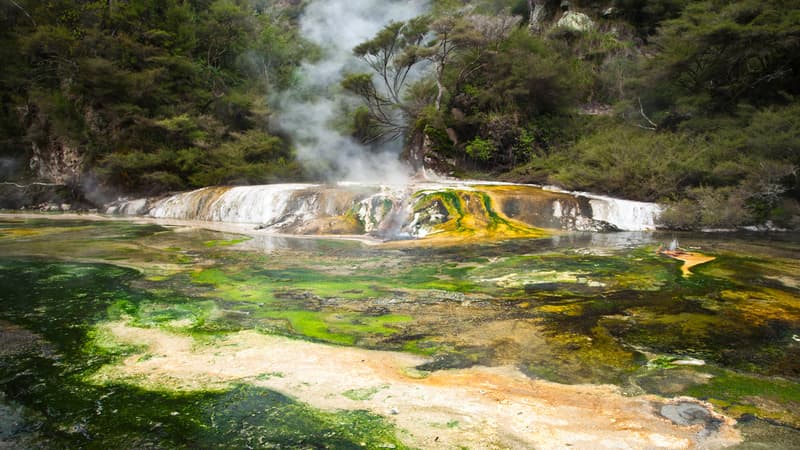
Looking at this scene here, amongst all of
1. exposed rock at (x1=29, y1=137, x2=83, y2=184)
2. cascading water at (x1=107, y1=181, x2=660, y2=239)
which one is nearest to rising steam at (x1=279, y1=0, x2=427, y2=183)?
cascading water at (x1=107, y1=181, x2=660, y2=239)

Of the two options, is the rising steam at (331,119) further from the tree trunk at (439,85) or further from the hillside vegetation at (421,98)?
the tree trunk at (439,85)

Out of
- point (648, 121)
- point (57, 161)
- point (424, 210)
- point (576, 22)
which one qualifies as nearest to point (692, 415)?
point (424, 210)

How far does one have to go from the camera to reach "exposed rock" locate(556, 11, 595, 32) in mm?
20594

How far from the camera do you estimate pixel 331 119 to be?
18.4 m

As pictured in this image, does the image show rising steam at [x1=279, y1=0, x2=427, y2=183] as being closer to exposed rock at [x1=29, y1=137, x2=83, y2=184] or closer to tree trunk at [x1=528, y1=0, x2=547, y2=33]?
exposed rock at [x1=29, y1=137, x2=83, y2=184]

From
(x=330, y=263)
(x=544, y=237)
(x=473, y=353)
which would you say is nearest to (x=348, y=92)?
(x=544, y=237)

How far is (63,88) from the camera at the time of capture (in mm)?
16953

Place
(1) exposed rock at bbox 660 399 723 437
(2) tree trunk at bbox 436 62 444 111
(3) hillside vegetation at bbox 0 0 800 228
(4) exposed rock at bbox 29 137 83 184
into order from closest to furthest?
(1) exposed rock at bbox 660 399 723 437, (3) hillside vegetation at bbox 0 0 800 228, (4) exposed rock at bbox 29 137 83 184, (2) tree trunk at bbox 436 62 444 111

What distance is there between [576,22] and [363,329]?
2094 cm

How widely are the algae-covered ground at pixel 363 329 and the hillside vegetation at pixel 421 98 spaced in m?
7.05

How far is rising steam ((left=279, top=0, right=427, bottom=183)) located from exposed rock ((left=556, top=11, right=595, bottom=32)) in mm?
8948

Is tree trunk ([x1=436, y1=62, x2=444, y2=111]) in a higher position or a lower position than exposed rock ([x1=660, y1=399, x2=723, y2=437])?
higher

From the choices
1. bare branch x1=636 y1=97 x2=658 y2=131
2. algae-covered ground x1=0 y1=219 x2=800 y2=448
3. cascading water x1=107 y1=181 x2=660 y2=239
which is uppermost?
bare branch x1=636 y1=97 x2=658 y2=131

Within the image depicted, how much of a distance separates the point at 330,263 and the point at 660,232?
7.37 metres
